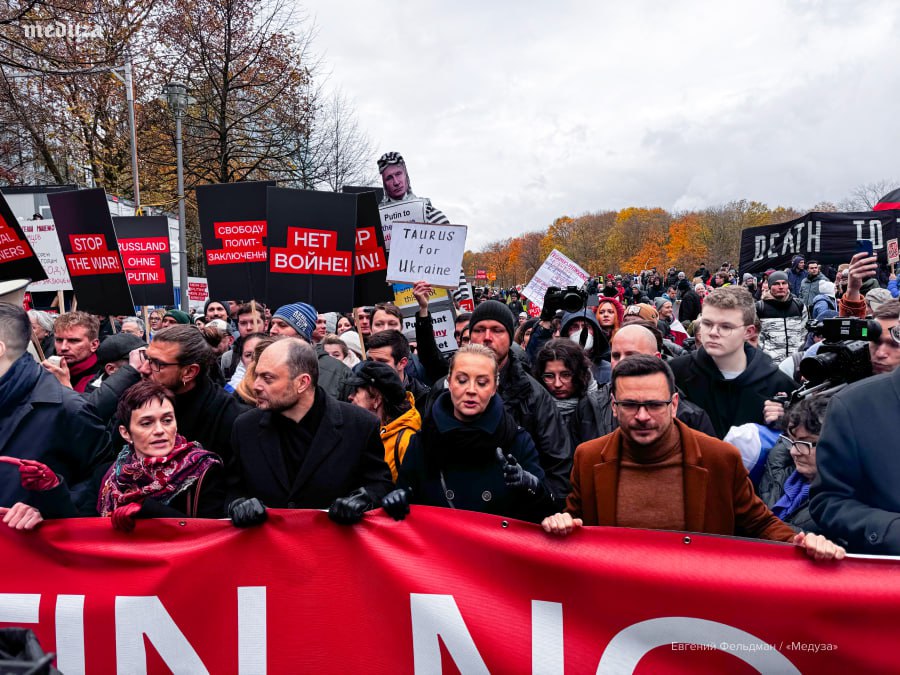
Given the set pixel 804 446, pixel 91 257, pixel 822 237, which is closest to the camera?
pixel 804 446

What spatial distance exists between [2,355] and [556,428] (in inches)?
98.4

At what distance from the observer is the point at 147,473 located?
297cm

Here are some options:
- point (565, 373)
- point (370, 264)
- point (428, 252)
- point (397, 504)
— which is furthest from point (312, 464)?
point (370, 264)

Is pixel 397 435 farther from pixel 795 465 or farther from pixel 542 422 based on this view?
pixel 795 465

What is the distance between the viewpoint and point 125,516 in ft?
9.54

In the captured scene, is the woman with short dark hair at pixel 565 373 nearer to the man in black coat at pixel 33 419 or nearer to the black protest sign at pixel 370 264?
the man in black coat at pixel 33 419

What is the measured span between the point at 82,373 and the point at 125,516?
2128 millimetres

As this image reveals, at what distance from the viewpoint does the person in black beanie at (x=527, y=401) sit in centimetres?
329

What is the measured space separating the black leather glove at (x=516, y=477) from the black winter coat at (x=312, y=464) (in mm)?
719

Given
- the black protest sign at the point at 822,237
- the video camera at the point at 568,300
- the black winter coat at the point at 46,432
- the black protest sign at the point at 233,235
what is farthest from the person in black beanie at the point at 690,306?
the black winter coat at the point at 46,432

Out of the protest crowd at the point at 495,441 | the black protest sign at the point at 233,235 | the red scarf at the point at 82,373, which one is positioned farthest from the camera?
the black protest sign at the point at 233,235

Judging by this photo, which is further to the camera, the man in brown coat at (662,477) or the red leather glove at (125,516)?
the red leather glove at (125,516)

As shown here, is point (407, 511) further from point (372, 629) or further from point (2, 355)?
point (2, 355)

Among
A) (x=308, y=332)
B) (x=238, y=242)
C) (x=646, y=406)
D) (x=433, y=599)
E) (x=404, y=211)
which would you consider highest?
(x=404, y=211)
